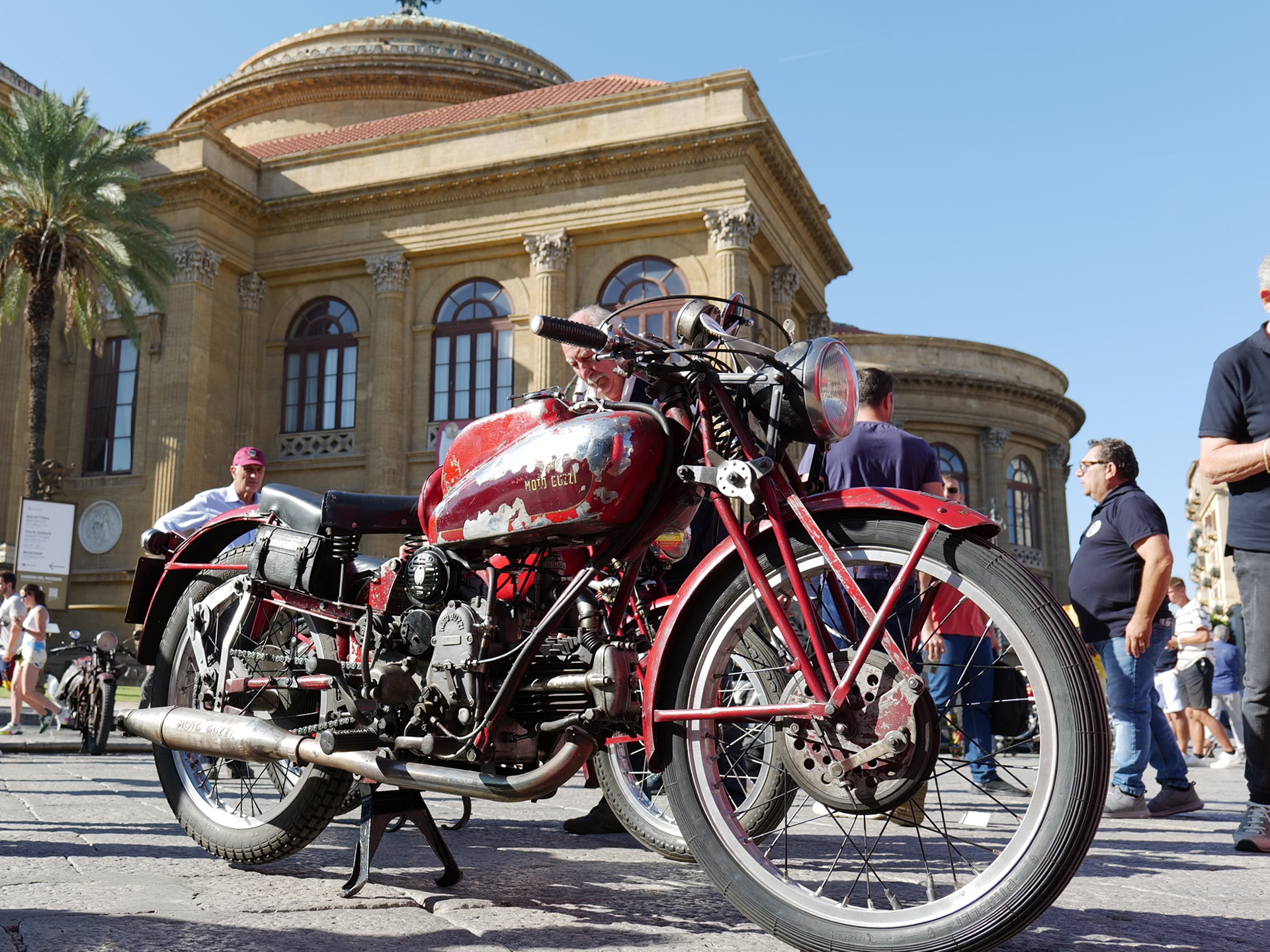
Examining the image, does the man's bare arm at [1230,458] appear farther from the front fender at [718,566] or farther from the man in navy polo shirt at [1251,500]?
the front fender at [718,566]

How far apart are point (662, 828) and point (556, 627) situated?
1.29 metres

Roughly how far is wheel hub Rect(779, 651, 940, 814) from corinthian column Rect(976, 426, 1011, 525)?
36.4m

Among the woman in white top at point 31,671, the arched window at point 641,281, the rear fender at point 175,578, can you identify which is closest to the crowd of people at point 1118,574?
the rear fender at point 175,578

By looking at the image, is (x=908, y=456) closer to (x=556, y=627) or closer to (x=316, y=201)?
(x=556, y=627)

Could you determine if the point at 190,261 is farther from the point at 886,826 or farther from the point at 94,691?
the point at 886,826

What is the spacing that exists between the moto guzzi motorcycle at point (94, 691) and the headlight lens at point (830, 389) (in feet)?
24.6

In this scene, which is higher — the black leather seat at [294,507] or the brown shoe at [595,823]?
the black leather seat at [294,507]

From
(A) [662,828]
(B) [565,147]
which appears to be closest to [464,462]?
(A) [662,828]

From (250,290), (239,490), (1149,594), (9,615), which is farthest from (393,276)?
(1149,594)

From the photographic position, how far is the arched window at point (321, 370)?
98.1 ft

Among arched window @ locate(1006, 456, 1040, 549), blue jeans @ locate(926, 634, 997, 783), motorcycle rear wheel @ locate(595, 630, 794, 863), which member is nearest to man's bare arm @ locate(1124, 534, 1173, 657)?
blue jeans @ locate(926, 634, 997, 783)

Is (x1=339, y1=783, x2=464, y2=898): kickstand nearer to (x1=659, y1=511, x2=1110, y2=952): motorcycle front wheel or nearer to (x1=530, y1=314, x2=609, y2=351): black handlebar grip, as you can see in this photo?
(x1=659, y1=511, x2=1110, y2=952): motorcycle front wheel

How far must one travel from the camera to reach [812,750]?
7.43ft

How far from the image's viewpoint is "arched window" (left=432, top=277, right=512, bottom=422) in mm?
28375
